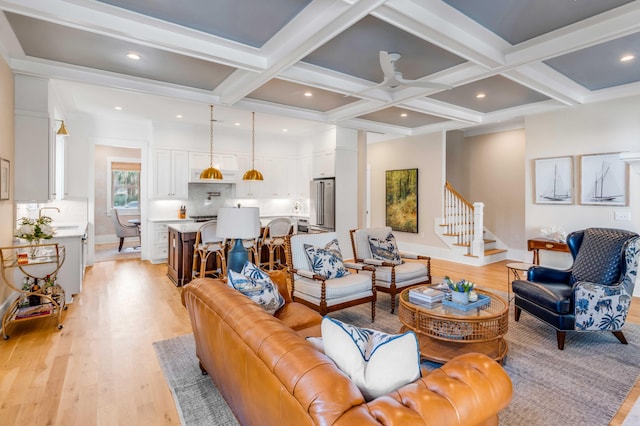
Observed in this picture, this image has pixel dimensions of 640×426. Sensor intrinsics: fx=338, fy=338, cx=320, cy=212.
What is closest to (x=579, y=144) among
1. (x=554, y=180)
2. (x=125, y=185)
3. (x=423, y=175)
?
(x=554, y=180)

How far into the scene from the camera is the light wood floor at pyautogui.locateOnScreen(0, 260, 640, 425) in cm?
212

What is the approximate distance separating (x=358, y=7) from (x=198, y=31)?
1554 millimetres

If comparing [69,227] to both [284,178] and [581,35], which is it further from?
[581,35]

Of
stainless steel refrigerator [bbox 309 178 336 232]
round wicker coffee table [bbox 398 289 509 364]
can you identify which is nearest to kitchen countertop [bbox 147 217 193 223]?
stainless steel refrigerator [bbox 309 178 336 232]

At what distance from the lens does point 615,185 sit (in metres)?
4.70

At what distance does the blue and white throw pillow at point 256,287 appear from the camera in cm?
232

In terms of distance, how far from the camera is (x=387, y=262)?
4.03 m

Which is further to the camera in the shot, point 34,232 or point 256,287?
point 34,232

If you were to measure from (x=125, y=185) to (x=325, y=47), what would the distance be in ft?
26.8

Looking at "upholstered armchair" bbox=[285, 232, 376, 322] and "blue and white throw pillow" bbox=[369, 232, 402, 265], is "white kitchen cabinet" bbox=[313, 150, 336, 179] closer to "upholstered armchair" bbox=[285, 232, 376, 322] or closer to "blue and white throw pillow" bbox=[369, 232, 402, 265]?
"blue and white throw pillow" bbox=[369, 232, 402, 265]

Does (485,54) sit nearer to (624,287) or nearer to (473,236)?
(624,287)

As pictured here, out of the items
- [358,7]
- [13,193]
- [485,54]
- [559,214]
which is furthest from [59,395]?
[559,214]

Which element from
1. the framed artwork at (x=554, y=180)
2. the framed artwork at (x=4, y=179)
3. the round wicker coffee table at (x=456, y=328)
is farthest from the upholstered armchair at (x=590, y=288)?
the framed artwork at (x=4, y=179)

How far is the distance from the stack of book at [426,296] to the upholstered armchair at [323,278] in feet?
1.85
